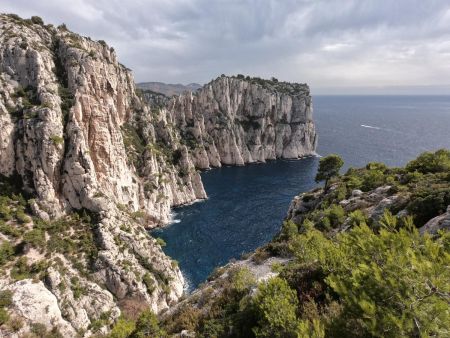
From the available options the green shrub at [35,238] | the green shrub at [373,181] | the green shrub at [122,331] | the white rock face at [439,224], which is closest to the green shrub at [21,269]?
the green shrub at [35,238]

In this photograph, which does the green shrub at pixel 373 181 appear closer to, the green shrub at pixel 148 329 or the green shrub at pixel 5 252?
the green shrub at pixel 148 329

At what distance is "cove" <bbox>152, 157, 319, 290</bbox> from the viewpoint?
63.7m

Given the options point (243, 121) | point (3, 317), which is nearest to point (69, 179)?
point (3, 317)

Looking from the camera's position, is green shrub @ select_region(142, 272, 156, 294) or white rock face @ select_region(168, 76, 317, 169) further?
white rock face @ select_region(168, 76, 317, 169)

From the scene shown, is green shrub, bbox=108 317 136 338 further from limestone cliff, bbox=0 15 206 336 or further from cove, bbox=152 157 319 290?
cove, bbox=152 157 319 290

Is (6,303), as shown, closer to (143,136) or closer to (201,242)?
(201,242)

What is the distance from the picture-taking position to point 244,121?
16375cm

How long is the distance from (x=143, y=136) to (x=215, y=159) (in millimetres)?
58885

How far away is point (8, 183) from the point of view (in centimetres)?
4825

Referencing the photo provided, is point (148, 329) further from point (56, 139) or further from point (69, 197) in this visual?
point (56, 139)

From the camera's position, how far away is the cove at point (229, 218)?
2509 inches

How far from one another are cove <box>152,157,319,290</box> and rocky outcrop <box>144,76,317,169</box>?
67.1 ft

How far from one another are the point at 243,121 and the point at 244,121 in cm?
63

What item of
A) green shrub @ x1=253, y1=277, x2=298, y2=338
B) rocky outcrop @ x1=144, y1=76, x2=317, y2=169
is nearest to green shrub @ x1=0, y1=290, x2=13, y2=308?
green shrub @ x1=253, y1=277, x2=298, y2=338
